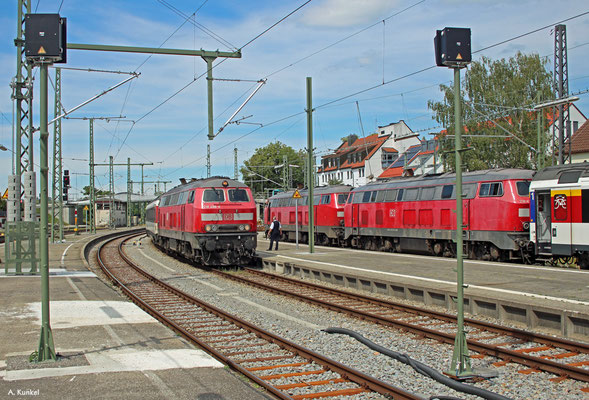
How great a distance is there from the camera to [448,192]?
897 inches

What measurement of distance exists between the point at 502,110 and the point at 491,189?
86.3ft

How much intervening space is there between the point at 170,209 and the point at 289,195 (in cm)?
1242

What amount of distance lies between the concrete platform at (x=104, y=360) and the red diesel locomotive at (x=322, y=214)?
19553 millimetres

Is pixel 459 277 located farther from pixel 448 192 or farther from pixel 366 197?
pixel 366 197

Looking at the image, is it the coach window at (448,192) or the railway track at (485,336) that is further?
the coach window at (448,192)

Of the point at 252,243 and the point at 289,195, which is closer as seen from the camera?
the point at 252,243

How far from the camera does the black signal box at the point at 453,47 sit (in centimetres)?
721

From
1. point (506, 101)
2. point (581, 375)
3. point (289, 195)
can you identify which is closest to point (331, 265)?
point (581, 375)

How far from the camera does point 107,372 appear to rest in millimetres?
7105

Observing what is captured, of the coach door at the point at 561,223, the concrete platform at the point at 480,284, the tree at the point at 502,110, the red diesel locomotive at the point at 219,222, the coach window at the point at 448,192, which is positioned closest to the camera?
the concrete platform at the point at 480,284

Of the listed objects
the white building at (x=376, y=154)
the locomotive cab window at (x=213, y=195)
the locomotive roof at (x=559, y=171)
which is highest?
the white building at (x=376, y=154)

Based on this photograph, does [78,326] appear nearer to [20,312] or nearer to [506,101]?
[20,312]

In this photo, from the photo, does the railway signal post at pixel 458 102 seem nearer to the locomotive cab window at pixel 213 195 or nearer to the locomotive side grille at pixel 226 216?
the locomotive side grille at pixel 226 216

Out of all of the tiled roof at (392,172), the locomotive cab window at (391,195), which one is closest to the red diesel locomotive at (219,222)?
the locomotive cab window at (391,195)
